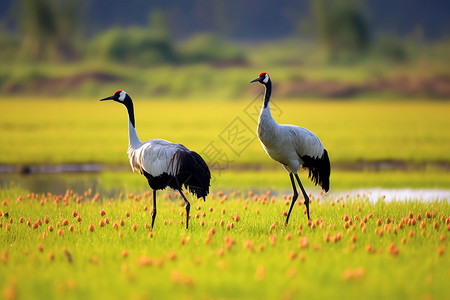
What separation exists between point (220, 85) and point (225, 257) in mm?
64623

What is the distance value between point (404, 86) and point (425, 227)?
206 feet

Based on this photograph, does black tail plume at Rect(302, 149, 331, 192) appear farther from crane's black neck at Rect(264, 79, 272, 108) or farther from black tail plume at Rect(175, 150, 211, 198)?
black tail plume at Rect(175, 150, 211, 198)

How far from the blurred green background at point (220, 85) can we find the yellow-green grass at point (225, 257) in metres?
7.54

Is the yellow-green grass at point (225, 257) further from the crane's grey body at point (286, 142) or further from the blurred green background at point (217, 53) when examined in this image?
the blurred green background at point (217, 53)

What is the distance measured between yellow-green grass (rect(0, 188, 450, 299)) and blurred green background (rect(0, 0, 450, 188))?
754 centimetres

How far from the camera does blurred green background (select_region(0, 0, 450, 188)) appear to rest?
22750mm

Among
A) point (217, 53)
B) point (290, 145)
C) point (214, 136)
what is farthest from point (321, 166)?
point (217, 53)

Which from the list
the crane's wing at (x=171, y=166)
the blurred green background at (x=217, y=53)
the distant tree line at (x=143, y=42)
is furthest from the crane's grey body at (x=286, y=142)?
the distant tree line at (x=143, y=42)

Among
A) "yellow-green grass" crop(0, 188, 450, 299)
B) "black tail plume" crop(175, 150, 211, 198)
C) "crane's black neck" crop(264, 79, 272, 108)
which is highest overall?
"crane's black neck" crop(264, 79, 272, 108)

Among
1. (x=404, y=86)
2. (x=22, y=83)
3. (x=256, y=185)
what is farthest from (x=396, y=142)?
(x=22, y=83)

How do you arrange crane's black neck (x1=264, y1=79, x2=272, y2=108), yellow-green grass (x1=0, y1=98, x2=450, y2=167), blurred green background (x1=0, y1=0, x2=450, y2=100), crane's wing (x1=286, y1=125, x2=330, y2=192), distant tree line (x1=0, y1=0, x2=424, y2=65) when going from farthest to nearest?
distant tree line (x1=0, y1=0, x2=424, y2=65) < blurred green background (x1=0, y1=0, x2=450, y2=100) < yellow-green grass (x1=0, y1=98, x2=450, y2=167) < crane's wing (x1=286, y1=125, x2=330, y2=192) < crane's black neck (x1=264, y1=79, x2=272, y2=108)

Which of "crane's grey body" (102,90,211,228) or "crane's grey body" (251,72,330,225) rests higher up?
"crane's grey body" (251,72,330,225)

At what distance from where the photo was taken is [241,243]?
7.77 meters

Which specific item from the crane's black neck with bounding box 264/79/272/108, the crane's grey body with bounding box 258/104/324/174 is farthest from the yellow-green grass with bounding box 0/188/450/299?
the crane's black neck with bounding box 264/79/272/108
